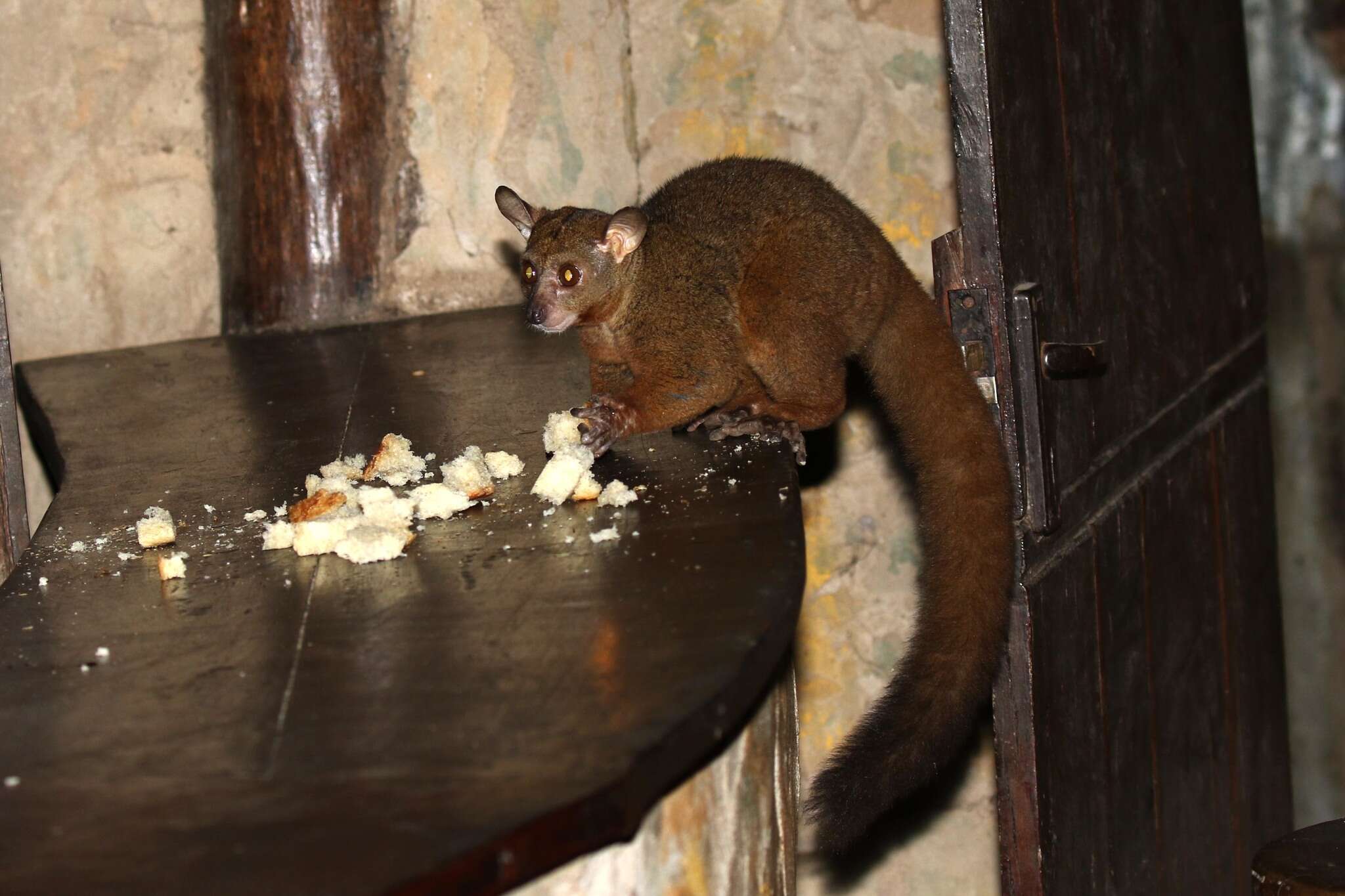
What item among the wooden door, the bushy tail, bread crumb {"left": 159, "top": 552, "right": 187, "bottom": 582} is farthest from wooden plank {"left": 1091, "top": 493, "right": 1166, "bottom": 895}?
bread crumb {"left": 159, "top": 552, "right": 187, "bottom": 582}

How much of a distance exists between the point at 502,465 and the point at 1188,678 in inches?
79.9

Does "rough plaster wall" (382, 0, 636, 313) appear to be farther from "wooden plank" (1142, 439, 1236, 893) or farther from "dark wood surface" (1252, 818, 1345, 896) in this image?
"dark wood surface" (1252, 818, 1345, 896)

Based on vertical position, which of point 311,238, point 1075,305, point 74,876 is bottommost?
point 74,876

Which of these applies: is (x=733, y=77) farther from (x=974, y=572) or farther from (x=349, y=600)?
(x=349, y=600)

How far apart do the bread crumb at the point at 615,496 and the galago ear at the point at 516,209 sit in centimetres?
108

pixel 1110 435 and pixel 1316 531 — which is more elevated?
pixel 1110 435

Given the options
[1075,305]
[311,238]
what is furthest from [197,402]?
[1075,305]

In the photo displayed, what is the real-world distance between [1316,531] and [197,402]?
4.64 metres

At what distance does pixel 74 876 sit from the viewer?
1.21 metres

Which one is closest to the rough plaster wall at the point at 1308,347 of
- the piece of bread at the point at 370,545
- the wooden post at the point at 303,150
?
the wooden post at the point at 303,150

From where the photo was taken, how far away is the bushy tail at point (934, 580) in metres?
2.04

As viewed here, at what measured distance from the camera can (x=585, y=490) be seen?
223cm

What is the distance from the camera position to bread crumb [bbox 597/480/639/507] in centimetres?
220

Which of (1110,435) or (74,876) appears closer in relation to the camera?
(74,876)
